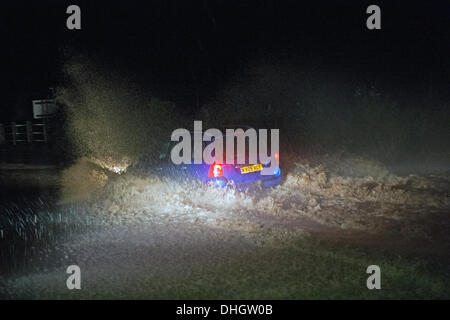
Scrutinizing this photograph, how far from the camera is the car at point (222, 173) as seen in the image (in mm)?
9328

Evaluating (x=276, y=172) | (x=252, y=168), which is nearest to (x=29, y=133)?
(x=276, y=172)

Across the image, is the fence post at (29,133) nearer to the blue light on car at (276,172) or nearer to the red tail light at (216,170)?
the blue light on car at (276,172)

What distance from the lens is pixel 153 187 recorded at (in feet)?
33.4

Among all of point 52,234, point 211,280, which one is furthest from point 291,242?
point 52,234

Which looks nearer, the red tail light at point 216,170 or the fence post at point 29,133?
A: the red tail light at point 216,170

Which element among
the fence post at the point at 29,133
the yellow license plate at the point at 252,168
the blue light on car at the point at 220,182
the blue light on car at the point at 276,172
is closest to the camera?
the blue light on car at the point at 220,182

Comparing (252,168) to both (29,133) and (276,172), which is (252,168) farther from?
(29,133)

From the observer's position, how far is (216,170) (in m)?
9.32

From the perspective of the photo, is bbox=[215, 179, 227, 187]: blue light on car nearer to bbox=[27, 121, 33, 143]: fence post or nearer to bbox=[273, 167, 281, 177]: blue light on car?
bbox=[273, 167, 281, 177]: blue light on car

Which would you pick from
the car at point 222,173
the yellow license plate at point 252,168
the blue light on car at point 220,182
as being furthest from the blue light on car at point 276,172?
the blue light on car at point 220,182

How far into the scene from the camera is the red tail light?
931 centimetres

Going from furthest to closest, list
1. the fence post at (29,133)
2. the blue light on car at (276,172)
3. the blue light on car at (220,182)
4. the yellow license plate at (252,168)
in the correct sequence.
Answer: the fence post at (29,133), the blue light on car at (276,172), the yellow license plate at (252,168), the blue light on car at (220,182)

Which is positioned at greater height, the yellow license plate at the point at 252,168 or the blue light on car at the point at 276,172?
the yellow license plate at the point at 252,168
